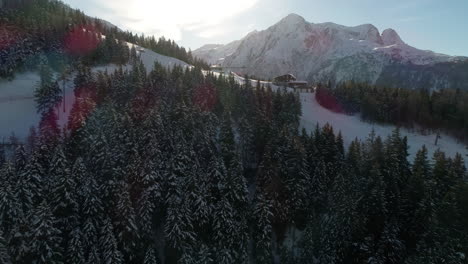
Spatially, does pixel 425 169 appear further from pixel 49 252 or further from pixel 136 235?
pixel 49 252

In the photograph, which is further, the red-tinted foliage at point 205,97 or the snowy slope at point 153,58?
the snowy slope at point 153,58

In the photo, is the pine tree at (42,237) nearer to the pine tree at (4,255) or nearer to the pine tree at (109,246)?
the pine tree at (4,255)

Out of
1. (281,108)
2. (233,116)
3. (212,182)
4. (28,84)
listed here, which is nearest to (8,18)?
(28,84)

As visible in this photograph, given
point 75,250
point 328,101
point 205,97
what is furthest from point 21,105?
point 328,101

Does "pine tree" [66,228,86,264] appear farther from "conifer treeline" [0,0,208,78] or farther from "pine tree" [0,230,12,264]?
"conifer treeline" [0,0,208,78]

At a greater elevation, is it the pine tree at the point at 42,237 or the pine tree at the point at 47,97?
the pine tree at the point at 47,97

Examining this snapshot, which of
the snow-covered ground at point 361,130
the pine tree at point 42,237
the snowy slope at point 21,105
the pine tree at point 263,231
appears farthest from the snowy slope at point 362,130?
the pine tree at point 42,237
